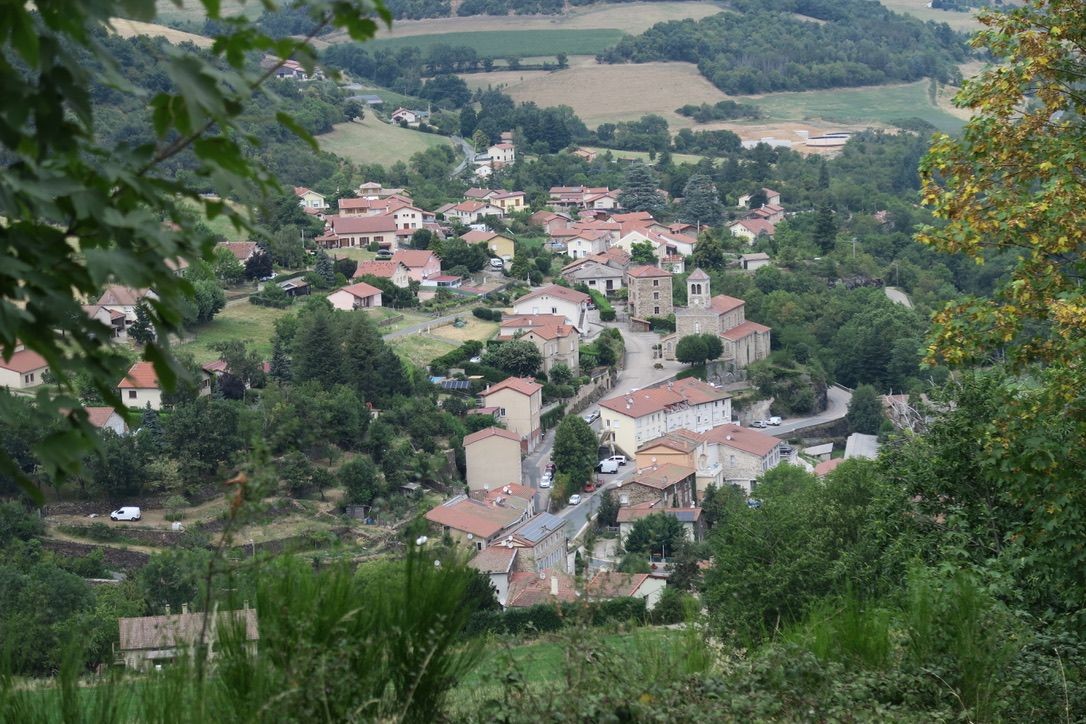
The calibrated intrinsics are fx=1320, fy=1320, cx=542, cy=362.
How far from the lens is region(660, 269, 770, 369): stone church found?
33812mm

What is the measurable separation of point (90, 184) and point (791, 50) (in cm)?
8061

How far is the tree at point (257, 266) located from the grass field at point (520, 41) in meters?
46.3

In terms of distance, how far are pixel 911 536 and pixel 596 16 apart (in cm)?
8253

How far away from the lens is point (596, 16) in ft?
282

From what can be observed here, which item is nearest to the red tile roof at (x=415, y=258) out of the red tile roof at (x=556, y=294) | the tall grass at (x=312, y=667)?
the red tile roof at (x=556, y=294)

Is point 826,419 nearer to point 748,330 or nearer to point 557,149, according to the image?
point 748,330

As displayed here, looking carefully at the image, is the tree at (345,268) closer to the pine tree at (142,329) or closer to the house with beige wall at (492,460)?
the house with beige wall at (492,460)

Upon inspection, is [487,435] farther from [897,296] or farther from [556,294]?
[897,296]

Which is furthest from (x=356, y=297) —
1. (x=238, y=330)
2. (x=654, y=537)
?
(x=654, y=537)

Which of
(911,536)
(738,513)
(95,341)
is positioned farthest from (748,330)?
(95,341)

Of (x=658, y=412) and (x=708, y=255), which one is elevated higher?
(x=708, y=255)

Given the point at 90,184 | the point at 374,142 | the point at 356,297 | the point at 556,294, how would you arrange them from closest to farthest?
the point at 90,184, the point at 356,297, the point at 556,294, the point at 374,142

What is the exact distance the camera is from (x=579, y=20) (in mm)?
85188

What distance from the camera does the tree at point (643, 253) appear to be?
4178cm
